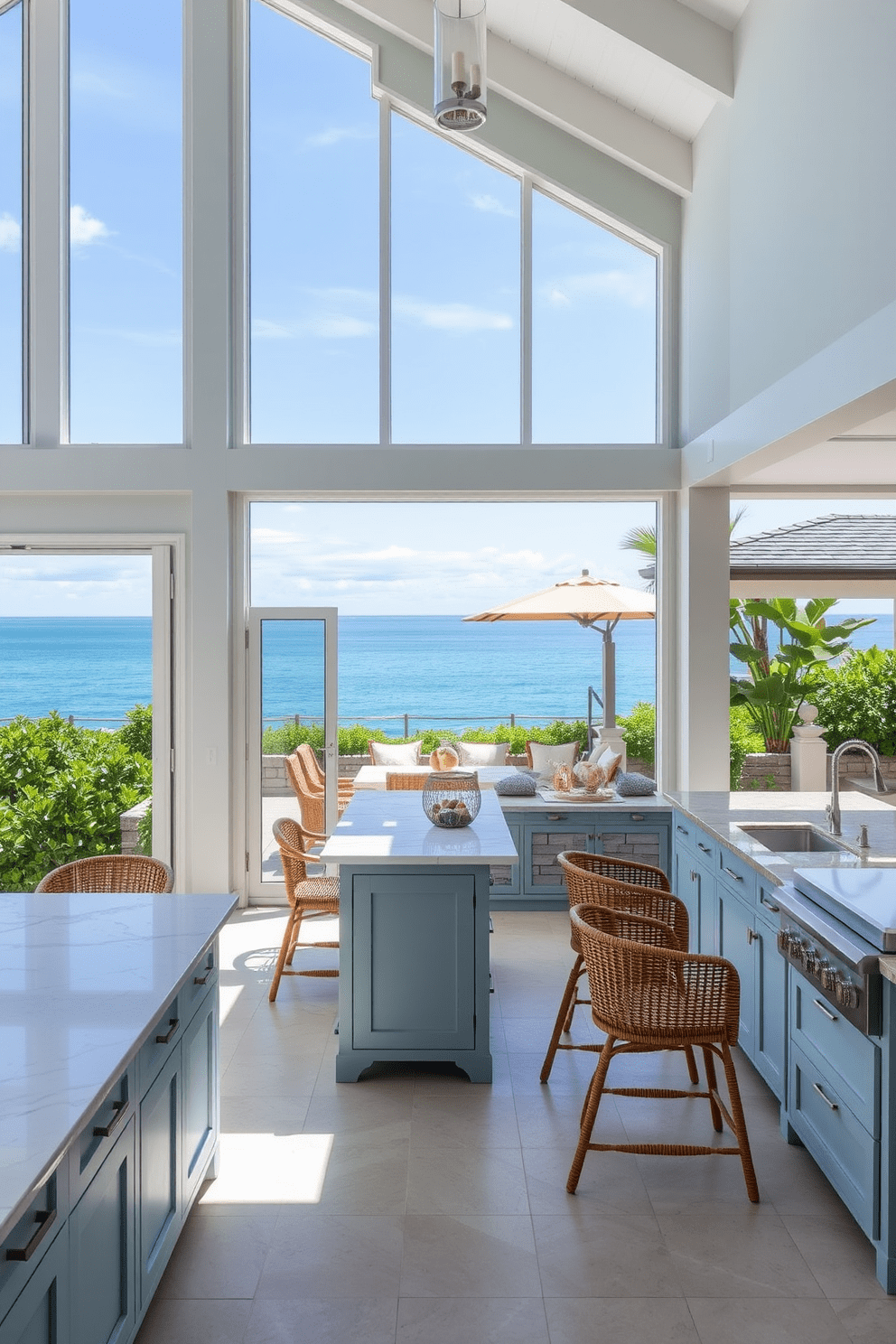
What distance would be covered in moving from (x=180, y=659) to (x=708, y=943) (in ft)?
13.7

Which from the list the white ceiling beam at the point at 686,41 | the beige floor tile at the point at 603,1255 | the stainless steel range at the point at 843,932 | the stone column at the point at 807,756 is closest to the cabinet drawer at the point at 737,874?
the stainless steel range at the point at 843,932

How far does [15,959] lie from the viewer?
3215 millimetres

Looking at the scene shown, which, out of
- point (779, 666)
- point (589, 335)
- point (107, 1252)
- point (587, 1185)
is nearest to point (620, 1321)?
point (587, 1185)

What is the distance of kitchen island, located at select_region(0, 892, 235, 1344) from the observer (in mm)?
2051

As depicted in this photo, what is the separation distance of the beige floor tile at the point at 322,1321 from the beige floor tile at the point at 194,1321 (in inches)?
1.2

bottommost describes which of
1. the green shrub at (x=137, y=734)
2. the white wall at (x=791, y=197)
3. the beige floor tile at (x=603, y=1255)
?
the beige floor tile at (x=603, y=1255)

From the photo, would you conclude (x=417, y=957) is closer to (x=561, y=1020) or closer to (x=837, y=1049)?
(x=561, y=1020)

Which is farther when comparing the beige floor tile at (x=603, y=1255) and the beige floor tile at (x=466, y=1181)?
the beige floor tile at (x=466, y=1181)

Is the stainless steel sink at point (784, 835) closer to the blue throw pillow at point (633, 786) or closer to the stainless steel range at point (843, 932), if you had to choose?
the stainless steel range at point (843, 932)

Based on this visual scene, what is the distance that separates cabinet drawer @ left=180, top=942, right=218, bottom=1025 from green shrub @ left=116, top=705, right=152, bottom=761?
195 inches

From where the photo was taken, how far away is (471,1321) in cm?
301

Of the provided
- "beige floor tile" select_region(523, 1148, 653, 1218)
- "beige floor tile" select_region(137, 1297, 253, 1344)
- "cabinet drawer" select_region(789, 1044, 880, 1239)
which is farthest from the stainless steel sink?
"beige floor tile" select_region(137, 1297, 253, 1344)

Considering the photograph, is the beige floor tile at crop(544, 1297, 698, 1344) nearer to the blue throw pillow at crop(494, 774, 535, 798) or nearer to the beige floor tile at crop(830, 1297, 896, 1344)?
the beige floor tile at crop(830, 1297, 896, 1344)

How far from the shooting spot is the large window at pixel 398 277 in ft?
25.6
